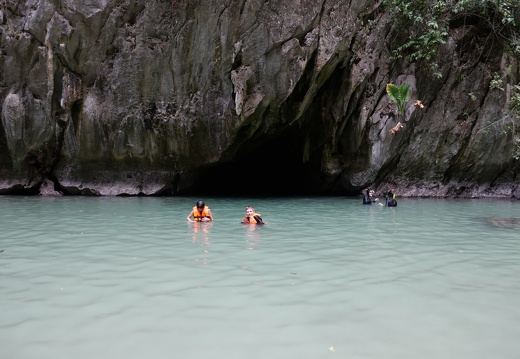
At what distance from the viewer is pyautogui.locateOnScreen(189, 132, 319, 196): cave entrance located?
2136cm

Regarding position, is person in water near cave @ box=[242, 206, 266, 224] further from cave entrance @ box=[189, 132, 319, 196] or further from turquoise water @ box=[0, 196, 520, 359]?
cave entrance @ box=[189, 132, 319, 196]

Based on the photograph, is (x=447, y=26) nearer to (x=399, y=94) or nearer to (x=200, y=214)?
(x=399, y=94)

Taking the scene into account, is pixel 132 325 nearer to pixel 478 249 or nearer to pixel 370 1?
pixel 478 249

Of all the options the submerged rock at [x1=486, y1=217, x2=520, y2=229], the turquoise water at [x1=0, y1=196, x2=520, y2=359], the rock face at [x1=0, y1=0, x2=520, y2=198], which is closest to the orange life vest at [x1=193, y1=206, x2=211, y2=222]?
the turquoise water at [x1=0, y1=196, x2=520, y2=359]

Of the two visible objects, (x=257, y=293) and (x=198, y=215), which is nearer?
(x=257, y=293)

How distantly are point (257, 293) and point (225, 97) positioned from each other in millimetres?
12791

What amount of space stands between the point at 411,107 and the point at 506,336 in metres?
15.2

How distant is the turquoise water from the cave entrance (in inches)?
461

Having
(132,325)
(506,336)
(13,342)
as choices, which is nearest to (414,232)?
(506,336)

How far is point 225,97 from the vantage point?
55.4ft

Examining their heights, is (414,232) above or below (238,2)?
below

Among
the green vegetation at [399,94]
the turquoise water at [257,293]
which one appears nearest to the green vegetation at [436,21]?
the green vegetation at [399,94]

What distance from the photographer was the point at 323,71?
54.4 feet

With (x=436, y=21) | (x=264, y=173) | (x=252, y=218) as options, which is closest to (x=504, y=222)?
(x=252, y=218)
